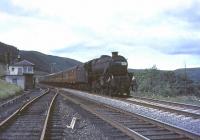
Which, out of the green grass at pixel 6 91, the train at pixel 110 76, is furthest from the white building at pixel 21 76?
the train at pixel 110 76

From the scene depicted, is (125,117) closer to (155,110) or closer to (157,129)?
(155,110)

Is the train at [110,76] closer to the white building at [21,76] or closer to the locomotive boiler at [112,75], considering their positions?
the locomotive boiler at [112,75]

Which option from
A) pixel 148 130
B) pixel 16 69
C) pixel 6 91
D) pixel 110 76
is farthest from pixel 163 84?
pixel 16 69

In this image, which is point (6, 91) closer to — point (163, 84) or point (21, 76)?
point (163, 84)

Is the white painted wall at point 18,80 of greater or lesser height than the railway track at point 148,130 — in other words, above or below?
above

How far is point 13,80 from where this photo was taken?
6831 centimetres

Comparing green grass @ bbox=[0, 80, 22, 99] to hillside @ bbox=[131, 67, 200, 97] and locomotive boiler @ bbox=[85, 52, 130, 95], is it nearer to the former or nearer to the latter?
locomotive boiler @ bbox=[85, 52, 130, 95]

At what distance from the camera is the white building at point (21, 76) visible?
67062 mm

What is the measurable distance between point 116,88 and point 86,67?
322 inches

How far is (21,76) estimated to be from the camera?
67.9 metres

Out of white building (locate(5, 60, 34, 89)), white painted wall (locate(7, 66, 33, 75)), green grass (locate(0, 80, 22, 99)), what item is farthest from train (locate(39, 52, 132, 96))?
white painted wall (locate(7, 66, 33, 75))

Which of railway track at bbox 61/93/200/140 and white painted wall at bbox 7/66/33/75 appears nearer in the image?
railway track at bbox 61/93/200/140

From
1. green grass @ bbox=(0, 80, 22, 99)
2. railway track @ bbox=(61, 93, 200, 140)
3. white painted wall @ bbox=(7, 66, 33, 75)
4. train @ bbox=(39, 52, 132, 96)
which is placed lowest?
railway track @ bbox=(61, 93, 200, 140)

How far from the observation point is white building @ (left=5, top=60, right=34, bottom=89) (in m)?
67.1
